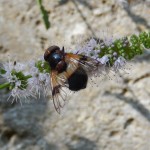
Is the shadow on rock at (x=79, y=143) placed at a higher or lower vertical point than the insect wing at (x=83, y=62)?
lower

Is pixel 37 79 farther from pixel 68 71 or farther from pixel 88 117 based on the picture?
pixel 88 117

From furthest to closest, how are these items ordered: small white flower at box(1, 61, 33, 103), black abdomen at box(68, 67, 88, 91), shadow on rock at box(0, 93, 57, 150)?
shadow on rock at box(0, 93, 57, 150), small white flower at box(1, 61, 33, 103), black abdomen at box(68, 67, 88, 91)

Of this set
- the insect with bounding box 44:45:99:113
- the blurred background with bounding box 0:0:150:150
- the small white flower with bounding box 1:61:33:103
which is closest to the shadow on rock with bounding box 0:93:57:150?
the blurred background with bounding box 0:0:150:150

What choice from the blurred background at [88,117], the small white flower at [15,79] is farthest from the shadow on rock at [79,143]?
the small white flower at [15,79]

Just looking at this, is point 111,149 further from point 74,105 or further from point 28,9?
point 28,9

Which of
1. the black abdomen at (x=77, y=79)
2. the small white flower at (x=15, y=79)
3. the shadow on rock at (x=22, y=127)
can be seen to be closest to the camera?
the black abdomen at (x=77, y=79)

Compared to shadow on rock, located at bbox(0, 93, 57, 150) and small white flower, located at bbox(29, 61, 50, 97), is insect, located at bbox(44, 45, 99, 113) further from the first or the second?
shadow on rock, located at bbox(0, 93, 57, 150)

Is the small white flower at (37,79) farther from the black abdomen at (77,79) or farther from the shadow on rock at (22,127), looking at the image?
the shadow on rock at (22,127)
